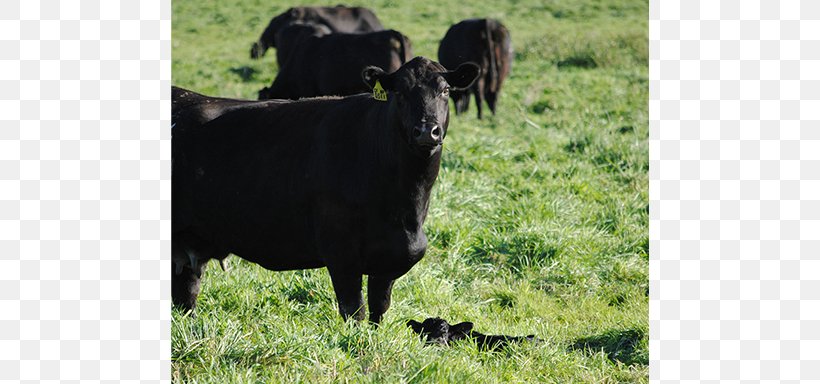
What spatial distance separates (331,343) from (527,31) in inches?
850

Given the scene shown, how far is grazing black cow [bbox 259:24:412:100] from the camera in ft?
40.1

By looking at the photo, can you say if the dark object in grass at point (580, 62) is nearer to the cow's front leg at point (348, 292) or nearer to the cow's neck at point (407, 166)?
the cow's neck at point (407, 166)

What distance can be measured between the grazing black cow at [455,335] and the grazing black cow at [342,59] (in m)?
7.59

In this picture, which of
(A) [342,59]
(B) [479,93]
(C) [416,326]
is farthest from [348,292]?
(B) [479,93]

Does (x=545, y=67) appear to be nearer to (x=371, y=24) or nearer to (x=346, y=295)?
(x=371, y=24)

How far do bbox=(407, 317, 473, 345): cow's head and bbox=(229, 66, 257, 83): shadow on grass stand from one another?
1401 centimetres

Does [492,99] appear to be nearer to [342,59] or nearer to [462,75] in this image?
[342,59]

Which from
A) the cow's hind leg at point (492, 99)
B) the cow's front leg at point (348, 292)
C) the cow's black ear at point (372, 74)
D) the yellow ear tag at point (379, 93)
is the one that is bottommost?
the cow's hind leg at point (492, 99)

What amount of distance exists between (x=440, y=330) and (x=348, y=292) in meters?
0.55

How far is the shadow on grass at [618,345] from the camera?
5.00 metres

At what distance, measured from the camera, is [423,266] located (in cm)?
633

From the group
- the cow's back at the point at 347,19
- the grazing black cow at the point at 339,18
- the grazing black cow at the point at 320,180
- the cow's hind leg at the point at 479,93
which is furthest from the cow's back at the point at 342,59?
the grazing black cow at the point at 320,180

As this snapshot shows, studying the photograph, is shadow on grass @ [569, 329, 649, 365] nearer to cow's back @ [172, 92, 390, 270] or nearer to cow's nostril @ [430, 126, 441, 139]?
cow's nostril @ [430, 126, 441, 139]

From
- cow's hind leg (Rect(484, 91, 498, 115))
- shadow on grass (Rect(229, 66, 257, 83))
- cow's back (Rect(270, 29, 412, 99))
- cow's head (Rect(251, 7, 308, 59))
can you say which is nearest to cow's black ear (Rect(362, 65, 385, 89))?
cow's back (Rect(270, 29, 412, 99))
